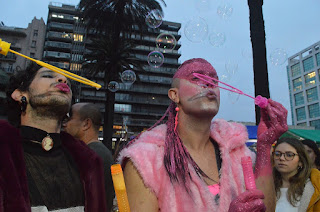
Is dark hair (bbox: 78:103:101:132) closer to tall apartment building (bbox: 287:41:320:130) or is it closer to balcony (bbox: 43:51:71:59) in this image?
balcony (bbox: 43:51:71:59)

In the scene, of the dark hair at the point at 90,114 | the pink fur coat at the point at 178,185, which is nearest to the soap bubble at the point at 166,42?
the dark hair at the point at 90,114

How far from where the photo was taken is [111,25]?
1402cm

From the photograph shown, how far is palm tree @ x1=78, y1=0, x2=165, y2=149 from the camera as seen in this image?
13.4m

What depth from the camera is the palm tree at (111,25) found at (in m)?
13.4

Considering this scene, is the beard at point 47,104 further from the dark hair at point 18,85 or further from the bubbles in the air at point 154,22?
the bubbles in the air at point 154,22

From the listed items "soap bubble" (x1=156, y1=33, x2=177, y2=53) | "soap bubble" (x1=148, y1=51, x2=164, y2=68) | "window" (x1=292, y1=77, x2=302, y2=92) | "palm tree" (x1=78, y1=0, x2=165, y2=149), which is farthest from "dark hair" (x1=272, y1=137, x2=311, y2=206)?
"window" (x1=292, y1=77, x2=302, y2=92)

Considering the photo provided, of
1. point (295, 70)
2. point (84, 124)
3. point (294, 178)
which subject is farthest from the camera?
point (295, 70)

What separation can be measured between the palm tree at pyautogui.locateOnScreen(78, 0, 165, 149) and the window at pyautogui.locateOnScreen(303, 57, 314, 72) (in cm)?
6218

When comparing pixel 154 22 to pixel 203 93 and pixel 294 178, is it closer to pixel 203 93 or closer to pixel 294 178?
pixel 294 178

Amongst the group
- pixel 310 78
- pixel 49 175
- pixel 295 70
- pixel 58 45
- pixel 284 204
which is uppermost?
pixel 295 70

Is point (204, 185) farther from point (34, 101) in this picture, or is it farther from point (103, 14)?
point (103, 14)

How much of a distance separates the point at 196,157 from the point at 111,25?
45.0ft

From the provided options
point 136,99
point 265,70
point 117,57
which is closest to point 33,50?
point 136,99

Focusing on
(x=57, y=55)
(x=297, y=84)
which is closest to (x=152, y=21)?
(x=57, y=55)
